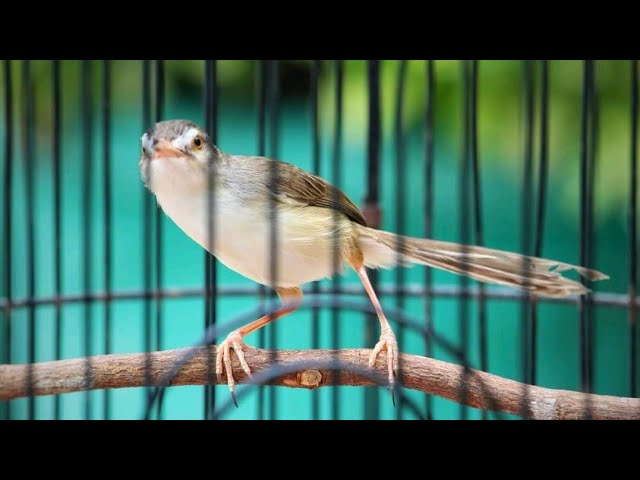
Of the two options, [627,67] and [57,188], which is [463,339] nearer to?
[57,188]

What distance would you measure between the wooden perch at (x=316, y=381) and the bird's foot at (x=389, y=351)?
2.5 inches

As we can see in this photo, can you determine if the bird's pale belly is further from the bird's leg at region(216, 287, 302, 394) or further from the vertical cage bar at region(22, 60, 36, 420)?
the vertical cage bar at region(22, 60, 36, 420)

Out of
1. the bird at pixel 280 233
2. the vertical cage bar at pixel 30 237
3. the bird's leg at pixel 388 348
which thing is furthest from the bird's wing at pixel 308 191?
the vertical cage bar at pixel 30 237

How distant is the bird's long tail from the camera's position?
1.94m

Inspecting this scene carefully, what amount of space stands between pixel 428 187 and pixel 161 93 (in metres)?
0.67

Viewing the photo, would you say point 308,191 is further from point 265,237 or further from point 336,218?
point 265,237

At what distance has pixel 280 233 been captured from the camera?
1934 millimetres

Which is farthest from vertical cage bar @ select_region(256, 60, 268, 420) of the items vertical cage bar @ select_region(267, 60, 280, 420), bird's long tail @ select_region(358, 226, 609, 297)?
bird's long tail @ select_region(358, 226, 609, 297)

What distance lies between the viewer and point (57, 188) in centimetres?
196

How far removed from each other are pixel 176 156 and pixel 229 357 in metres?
0.44

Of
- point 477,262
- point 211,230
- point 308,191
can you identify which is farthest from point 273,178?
point 477,262

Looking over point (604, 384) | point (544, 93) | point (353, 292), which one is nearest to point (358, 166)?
point (353, 292)

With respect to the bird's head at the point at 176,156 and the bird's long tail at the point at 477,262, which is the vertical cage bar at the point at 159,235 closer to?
the bird's head at the point at 176,156

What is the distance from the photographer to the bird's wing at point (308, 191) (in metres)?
2.02
